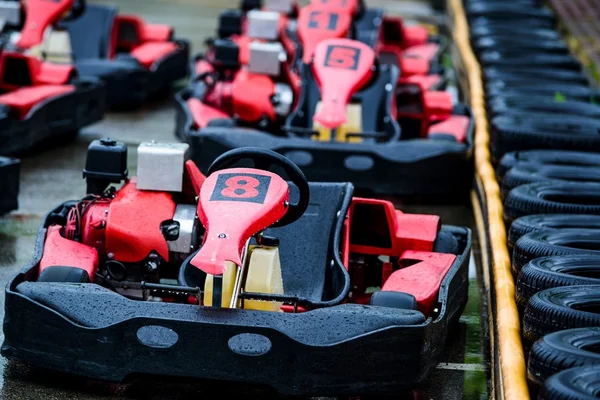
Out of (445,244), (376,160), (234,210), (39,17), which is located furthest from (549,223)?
(39,17)

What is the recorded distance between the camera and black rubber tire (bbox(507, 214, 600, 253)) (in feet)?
16.9

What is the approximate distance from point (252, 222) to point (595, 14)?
10417mm

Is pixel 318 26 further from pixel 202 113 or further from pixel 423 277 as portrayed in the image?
pixel 423 277

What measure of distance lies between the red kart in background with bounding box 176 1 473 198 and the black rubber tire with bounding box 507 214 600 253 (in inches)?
61.4

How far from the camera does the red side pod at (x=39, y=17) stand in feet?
28.8

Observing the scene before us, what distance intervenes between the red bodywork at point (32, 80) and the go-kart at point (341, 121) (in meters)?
0.70

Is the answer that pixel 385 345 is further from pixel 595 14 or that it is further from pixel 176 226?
pixel 595 14

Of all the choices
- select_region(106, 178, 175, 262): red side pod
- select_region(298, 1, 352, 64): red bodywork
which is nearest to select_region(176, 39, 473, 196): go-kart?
select_region(298, 1, 352, 64): red bodywork

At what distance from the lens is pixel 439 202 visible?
6.97 metres

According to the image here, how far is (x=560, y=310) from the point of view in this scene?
13.3 feet

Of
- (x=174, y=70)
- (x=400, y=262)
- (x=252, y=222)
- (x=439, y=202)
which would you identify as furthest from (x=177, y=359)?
(x=174, y=70)

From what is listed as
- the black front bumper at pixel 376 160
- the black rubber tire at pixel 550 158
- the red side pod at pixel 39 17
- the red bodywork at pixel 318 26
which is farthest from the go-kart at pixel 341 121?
the red side pod at pixel 39 17

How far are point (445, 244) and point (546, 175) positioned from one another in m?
1.05

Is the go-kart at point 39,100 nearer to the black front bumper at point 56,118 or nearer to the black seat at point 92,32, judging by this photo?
the black front bumper at point 56,118
